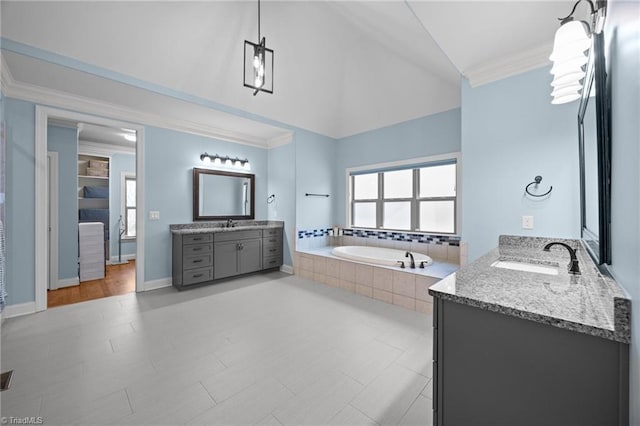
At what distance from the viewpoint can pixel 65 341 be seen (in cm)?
227

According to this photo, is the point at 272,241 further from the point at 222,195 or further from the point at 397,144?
the point at 397,144

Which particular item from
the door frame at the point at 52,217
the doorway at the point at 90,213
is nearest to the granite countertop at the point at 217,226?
the doorway at the point at 90,213

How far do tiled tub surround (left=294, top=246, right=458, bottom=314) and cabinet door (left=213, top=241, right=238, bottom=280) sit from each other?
3.60 ft

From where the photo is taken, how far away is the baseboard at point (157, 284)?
371cm

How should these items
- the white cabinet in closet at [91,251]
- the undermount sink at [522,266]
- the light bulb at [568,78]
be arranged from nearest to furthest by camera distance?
the light bulb at [568,78]
the undermount sink at [522,266]
the white cabinet in closet at [91,251]

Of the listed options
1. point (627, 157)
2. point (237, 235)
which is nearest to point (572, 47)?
point (627, 157)

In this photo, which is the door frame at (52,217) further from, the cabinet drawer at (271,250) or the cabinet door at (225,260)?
the cabinet drawer at (271,250)

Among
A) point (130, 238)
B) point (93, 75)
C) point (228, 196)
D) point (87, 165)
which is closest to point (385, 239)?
point (228, 196)

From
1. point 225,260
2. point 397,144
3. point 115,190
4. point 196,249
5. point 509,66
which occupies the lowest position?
point 225,260

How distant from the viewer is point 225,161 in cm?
448

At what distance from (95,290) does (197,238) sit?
1.67m

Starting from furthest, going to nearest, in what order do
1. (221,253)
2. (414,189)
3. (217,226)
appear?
(217,226) < (414,189) < (221,253)

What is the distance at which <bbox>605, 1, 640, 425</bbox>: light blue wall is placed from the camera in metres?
0.67

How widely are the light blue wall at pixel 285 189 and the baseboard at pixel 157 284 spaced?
185 cm
